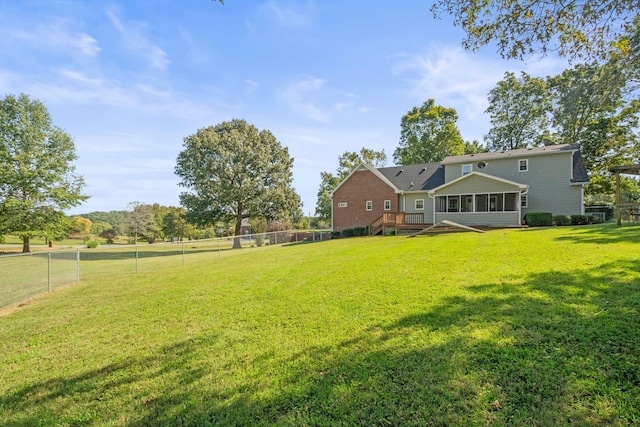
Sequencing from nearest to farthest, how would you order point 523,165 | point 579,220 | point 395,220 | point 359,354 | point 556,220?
point 359,354 → point 579,220 → point 556,220 → point 523,165 → point 395,220

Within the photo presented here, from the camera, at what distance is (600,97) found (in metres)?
27.9

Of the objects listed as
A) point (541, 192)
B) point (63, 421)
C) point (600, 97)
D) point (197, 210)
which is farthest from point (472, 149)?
point (63, 421)

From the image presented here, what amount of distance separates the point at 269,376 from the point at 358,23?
25.5 feet

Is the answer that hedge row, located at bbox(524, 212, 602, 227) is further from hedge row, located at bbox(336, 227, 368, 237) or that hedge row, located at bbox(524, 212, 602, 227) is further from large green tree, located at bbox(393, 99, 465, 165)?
large green tree, located at bbox(393, 99, 465, 165)

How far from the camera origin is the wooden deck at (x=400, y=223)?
2325 centimetres

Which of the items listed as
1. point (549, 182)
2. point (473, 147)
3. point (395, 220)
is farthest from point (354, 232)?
point (473, 147)

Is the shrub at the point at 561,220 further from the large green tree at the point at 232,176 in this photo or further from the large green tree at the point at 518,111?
the large green tree at the point at 232,176

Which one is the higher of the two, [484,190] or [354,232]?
[484,190]

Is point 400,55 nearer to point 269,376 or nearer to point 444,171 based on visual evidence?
point 269,376

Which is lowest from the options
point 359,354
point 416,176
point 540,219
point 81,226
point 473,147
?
point 81,226

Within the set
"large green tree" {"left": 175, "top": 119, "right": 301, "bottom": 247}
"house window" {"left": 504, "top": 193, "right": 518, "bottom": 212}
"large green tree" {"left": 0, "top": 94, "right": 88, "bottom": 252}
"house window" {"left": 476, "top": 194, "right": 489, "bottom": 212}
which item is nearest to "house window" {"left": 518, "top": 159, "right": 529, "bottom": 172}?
"house window" {"left": 504, "top": 193, "right": 518, "bottom": 212}

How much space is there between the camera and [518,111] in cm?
3300

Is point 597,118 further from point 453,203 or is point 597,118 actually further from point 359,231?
point 359,231

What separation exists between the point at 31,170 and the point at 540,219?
38474mm
